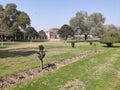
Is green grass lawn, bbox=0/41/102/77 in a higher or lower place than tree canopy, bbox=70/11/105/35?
lower

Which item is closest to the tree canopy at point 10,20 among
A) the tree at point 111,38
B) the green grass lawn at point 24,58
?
the tree at point 111,38

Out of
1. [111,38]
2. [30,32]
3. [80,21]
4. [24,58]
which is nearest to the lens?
[24,58]

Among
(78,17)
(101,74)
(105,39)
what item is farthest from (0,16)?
(101,74)

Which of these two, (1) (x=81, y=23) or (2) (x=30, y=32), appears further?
(2) (x=30, y=32)

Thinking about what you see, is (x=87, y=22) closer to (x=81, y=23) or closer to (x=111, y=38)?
(x=81, y=23)

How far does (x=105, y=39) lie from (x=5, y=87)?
40.5m

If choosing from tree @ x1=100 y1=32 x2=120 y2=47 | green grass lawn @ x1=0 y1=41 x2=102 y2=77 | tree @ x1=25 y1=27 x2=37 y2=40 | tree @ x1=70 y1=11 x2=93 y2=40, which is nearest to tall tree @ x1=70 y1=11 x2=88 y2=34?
tree @ x1=70 y1=11 x2=93 y2=40

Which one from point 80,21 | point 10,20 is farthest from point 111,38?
point 80,21

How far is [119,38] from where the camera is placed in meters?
49.2

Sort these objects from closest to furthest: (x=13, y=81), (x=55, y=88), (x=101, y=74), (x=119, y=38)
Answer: (x=55, y=88) → (x=13, y=81) → (x=101, y=74) → (x=119, y=38)

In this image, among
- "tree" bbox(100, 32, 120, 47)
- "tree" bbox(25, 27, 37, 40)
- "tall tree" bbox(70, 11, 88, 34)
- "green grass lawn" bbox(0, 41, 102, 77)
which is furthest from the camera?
"tree" bbox(25, 27, 37, 40)

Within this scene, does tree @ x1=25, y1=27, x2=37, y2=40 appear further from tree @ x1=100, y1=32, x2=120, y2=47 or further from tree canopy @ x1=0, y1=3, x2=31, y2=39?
tree @ x1=100, y1=32, x2=120, y2=47

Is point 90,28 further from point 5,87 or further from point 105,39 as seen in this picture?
point 5,87

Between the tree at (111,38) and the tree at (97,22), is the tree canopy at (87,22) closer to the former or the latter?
the tree at (97,22)
